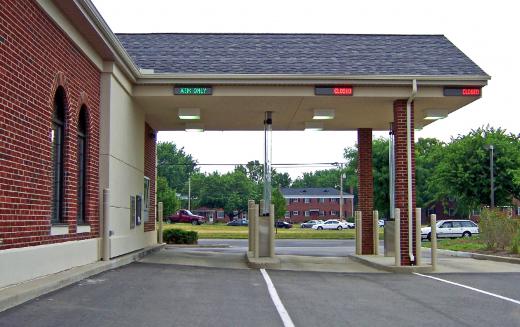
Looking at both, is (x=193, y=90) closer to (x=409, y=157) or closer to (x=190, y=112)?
(x=190, y=112)

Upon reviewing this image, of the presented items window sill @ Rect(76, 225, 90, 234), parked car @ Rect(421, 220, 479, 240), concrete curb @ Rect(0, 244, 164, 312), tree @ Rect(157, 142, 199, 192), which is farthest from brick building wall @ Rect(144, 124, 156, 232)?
tree @ Rect(157, 142, 199, 192)

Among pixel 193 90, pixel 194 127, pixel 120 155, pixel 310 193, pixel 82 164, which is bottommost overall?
pixel 82 164

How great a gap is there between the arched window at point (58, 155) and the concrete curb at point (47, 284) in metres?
1.17

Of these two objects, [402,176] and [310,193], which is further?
[310,193]

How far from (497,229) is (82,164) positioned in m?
14.6

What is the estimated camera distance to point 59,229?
37.7 ft

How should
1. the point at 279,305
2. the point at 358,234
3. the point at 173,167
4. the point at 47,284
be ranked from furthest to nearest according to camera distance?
the point at 173,167 → the point at 358,234 → the point at 47,284 → the point at 279,305

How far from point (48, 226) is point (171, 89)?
661 cm

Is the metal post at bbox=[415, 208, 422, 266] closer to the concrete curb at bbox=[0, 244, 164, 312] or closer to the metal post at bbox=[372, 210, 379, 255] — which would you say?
the metal post at bbox=[372, 210, 379, 255]

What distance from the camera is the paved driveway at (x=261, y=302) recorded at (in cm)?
790

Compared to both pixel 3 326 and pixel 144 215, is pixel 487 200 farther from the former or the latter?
pixel 3 326

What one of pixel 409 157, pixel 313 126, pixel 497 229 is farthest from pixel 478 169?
pixel 409 157

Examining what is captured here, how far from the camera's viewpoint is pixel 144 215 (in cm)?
2066

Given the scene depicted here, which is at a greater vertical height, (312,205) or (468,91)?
(468,91)
